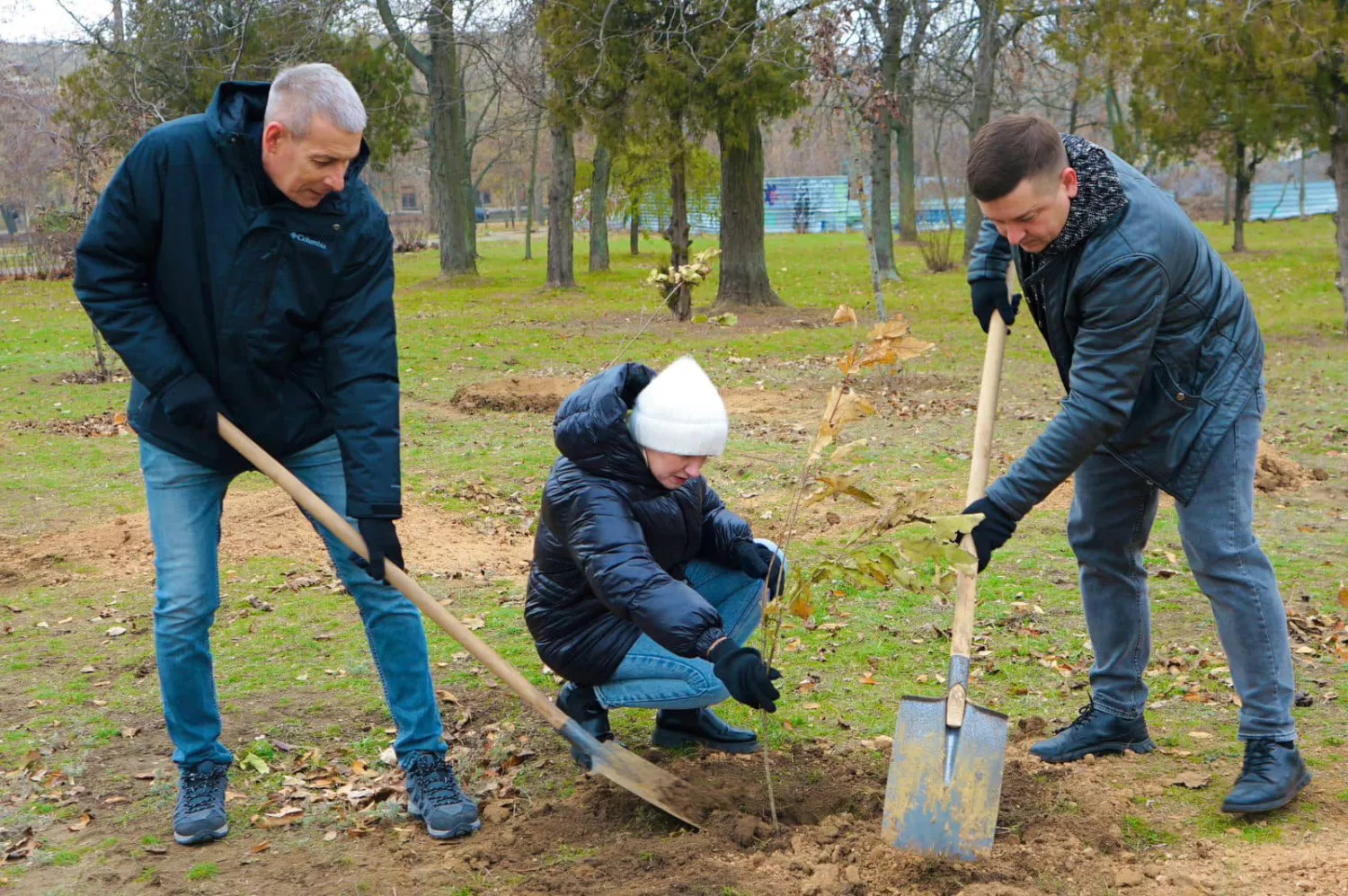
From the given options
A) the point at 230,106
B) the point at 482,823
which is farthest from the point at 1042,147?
the point at 482,823

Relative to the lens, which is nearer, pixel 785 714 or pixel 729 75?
pixel 785 714

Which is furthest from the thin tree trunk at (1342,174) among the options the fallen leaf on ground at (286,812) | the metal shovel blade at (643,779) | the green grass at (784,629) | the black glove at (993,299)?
the fallen leaf on ground at (286,812)

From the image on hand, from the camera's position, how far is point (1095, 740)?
3.83m

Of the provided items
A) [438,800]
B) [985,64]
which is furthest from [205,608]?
[985,64]

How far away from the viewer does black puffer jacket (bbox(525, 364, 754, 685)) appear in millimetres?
3211

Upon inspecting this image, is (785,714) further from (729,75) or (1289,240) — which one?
(1289,240)

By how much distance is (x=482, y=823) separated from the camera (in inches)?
140

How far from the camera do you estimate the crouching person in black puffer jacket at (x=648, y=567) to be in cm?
321

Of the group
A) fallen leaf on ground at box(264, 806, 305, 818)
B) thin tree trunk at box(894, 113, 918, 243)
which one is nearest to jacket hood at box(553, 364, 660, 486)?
fallen leaf on ground at box(264, 806, 305, 818)

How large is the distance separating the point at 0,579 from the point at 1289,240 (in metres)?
32.5

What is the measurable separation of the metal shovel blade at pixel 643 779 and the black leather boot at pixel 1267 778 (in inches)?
58.3

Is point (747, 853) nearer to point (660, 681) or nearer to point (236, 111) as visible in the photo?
point (660, 681)

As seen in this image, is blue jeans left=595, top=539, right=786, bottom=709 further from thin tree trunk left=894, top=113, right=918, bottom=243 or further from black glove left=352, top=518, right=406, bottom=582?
thin tree trunk left=894, top=113, right=918, bottom=243

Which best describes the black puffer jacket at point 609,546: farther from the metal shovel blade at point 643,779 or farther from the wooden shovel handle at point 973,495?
the wooden shovel handle at point 973,495
